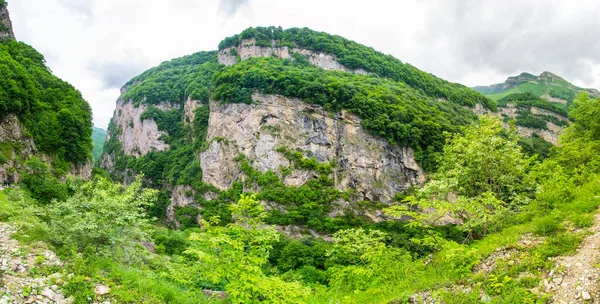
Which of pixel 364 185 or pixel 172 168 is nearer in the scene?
pixel 364 185

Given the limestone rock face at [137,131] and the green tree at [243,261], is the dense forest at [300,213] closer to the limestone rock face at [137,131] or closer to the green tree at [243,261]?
the green tree at [243,261]

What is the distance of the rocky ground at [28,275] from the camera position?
29.9 feet

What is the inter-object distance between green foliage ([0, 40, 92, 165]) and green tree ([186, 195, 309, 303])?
34.8 metres

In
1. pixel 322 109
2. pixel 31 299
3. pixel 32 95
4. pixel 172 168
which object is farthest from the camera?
pixel 172 168

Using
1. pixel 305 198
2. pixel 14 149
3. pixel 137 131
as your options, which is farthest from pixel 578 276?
pixel 137 131

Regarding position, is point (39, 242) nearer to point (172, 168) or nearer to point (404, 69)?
point (172, 168)

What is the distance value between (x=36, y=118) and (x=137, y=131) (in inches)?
3253

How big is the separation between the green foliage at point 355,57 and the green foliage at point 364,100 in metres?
32.1

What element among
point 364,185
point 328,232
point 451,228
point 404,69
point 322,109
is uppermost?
point 404,69

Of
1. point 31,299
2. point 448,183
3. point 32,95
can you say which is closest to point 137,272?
point 31,299

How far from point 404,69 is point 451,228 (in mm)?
78401

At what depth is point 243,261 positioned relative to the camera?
9.31 metres

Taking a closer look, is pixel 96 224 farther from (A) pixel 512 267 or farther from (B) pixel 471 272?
(A) pixel 512 267

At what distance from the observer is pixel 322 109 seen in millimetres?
72250
